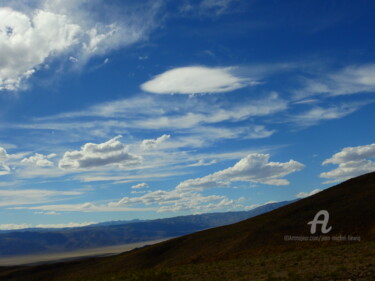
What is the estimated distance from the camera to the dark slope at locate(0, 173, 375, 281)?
178ft

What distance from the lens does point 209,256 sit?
59.3 metres

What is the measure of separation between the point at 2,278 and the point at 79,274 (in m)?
30.0

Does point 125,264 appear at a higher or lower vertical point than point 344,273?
lower

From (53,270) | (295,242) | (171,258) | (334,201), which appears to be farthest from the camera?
(53,270)

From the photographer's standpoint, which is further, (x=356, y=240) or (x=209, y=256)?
(x=209, y=256)

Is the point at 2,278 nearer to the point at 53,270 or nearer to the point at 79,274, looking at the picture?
the point at 53,270

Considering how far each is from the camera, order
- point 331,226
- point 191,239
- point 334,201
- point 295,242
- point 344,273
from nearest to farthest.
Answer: point 344,273 < point 295,242 < point 331,226 < point 334,201 < point 191,239

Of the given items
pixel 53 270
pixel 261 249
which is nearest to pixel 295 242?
pixel 261 249

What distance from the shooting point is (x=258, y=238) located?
6091 centimetres

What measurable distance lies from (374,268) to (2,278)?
299 feet

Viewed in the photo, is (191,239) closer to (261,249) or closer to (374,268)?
(261,249)

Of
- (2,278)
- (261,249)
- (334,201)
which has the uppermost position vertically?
(334,201)

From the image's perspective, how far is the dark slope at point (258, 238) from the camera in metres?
54.4

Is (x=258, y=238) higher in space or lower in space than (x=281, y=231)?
lower
